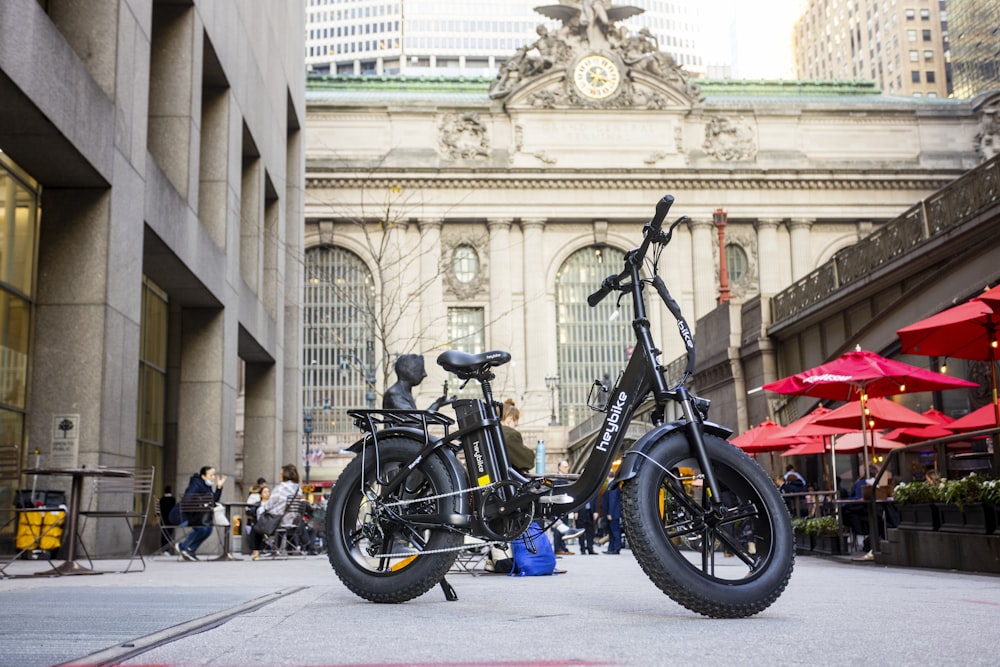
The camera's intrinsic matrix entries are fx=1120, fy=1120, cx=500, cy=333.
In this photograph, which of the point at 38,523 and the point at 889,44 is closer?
the point at 38,523

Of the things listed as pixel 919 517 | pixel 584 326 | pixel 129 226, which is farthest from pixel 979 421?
pixel 584 326

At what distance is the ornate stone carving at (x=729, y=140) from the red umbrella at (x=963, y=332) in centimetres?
4535

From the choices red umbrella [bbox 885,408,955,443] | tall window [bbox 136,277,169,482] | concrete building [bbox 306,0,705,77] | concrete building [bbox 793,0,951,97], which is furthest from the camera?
concrete building [bbox 306,0,705,77]

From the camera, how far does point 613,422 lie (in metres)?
5.37

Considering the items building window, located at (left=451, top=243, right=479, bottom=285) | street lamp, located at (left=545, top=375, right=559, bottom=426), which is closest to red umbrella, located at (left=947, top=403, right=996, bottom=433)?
street lamp, located at (left=545, top=375, right=559, bottom=426)

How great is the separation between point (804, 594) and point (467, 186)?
5229 centimetres

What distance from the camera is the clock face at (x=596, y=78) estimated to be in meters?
59.6

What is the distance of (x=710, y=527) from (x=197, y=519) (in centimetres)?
1350

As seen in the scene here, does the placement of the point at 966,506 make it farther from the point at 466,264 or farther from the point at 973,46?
the point at 973,46

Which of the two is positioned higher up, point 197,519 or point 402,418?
point 402,418

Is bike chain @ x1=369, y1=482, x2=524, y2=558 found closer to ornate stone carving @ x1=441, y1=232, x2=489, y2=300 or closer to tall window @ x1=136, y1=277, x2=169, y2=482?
tall window @ x1=136, y1=277, x2=169, y2=482

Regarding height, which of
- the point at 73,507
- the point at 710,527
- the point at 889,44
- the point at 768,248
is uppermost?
the point at 889,44

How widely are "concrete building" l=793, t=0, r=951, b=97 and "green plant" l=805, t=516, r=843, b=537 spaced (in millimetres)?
102957

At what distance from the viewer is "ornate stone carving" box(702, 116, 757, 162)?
197 ft
